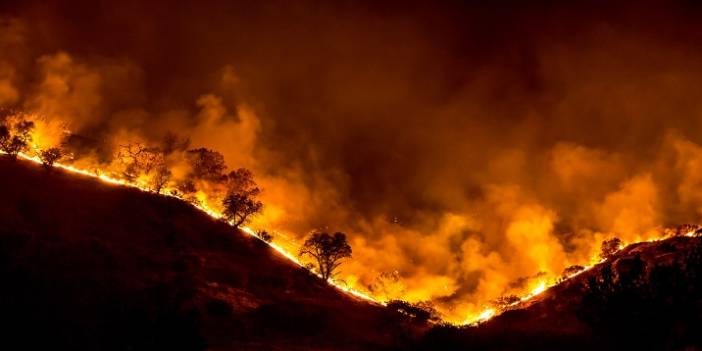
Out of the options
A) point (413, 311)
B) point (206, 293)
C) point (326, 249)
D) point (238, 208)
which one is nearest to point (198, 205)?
point (238, 208)

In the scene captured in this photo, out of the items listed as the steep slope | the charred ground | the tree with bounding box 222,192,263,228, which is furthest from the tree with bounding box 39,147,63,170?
the steep slope

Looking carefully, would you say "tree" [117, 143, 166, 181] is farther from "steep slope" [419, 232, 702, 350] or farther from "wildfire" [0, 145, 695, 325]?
"steep slope" [419, 232, 702, 350]

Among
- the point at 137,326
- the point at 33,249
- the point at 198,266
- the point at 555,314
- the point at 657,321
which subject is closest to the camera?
the point at 137,326

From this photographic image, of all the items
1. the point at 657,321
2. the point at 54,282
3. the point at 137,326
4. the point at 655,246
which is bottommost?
the point at 137,326

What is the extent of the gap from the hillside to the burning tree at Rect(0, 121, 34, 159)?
2.19 m

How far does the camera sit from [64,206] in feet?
146

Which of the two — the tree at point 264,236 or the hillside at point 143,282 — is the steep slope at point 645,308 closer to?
the hillside at point 143,282

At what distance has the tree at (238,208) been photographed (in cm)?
5666

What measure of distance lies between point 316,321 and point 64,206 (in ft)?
75.1

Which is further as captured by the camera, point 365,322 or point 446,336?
point 365,322

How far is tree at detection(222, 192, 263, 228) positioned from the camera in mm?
56656

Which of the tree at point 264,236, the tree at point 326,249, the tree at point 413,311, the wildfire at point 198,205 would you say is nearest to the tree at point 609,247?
the tree at point 413,311

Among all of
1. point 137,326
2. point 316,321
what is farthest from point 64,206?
point 137,326

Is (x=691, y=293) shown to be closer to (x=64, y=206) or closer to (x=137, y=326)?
(x=137, y=326)
